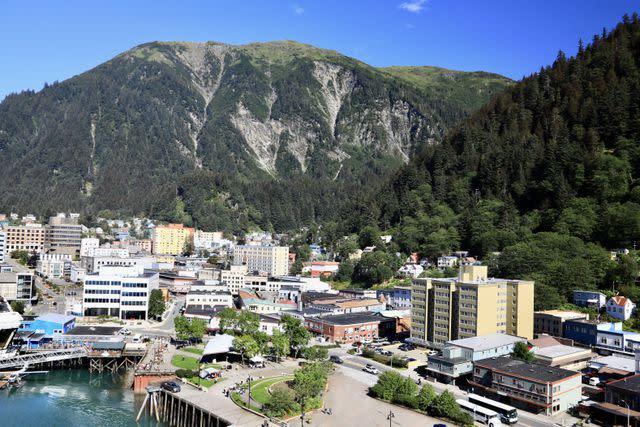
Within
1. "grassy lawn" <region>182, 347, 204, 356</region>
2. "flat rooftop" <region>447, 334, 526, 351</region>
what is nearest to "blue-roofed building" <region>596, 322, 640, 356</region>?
"flat rooftop" <region>447, 334, 526, 351</region>

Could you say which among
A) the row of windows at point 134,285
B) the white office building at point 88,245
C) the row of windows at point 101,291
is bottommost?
the row of windows at point 101,291

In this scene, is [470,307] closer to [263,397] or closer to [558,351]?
[558,351]

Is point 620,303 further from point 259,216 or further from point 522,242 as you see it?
point 259,216

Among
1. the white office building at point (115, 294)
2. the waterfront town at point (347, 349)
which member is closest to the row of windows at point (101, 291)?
the white office building at point (115, 294)

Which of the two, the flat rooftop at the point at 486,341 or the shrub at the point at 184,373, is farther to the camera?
the flat rooftop at the point at 486,341

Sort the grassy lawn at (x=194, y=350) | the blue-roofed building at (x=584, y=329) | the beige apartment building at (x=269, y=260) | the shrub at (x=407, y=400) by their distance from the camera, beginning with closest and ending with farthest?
the shrub at (x=407, y=400) < the blue-roofed building at (x=584, y=329) < the grassy lawn at (x=194, y=350) < the beige apartment building at (x=269, y=260)

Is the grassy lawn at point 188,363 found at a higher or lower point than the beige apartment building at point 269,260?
lower

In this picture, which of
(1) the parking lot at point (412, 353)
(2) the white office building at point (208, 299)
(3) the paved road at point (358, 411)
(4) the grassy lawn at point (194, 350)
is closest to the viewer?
(3) the paved road at point (358, 411)

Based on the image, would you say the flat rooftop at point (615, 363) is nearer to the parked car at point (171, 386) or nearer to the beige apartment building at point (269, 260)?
the parked car at point (171, 386)
